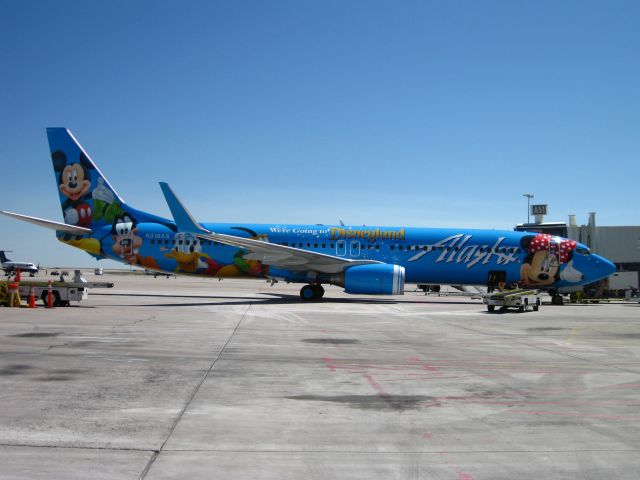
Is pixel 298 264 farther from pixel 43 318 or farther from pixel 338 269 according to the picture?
pixel 43 318

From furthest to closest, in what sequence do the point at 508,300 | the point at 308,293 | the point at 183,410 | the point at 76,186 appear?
the point at 76,186, the point at 308,293, the point at 508,300, the point at 183,410

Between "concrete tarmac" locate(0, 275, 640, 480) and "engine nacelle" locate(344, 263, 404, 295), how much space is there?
35.7ft

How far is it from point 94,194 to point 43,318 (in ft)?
46.2

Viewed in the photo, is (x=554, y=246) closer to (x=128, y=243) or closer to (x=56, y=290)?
(x=128, y=243)

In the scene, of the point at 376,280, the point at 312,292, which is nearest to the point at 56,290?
the point at 312,292

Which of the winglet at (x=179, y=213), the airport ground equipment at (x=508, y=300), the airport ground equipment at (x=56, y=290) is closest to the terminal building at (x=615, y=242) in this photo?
the airport ground equipment at (x=508, y=300)

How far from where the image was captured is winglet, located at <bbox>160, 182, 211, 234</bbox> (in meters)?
25.7

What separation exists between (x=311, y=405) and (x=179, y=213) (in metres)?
19.7

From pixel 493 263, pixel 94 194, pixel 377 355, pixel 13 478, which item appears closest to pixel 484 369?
Answer: pixel 377 355

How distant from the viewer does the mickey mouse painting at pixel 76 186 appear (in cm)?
2950

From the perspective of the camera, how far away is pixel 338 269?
88.9 feet

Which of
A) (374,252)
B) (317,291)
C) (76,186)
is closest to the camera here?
(317,291)

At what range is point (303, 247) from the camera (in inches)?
1139

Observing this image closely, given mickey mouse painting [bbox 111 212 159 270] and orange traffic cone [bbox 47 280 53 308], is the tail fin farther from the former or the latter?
orange traffic cone [bbox 47 280 53 308]
